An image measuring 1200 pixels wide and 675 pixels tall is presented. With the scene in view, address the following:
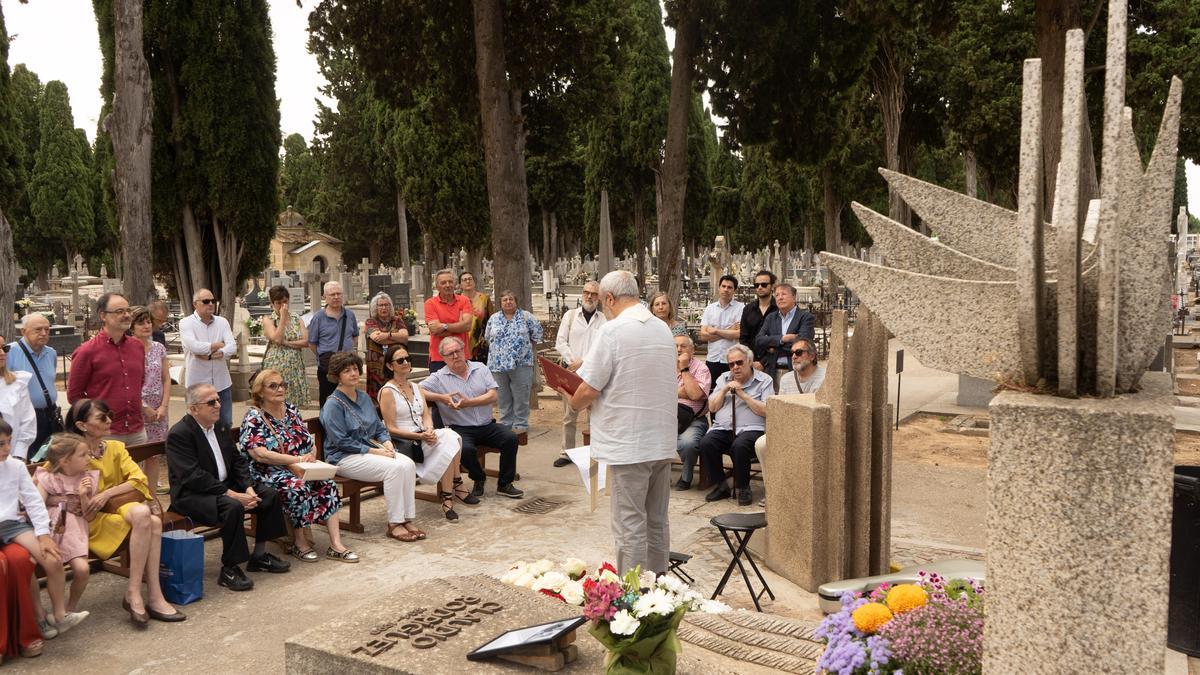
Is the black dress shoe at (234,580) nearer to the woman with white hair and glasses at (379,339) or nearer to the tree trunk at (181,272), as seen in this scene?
the woman with white hair and glasses at (379,339)

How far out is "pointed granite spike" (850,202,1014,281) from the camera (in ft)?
11.1

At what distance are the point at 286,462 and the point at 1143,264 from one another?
18.0 feet

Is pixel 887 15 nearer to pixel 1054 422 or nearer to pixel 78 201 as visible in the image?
pixel 1054 422

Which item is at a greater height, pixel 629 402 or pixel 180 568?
pixel 629 402

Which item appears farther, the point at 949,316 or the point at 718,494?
the point at 718,494

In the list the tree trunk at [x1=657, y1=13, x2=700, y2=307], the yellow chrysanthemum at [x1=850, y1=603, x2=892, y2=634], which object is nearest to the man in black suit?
the yellow chrysanthemum at [x1=850, y1=603, x2=892, y2=634]

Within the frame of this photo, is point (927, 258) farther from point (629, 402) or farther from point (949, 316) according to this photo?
point (629, 402)

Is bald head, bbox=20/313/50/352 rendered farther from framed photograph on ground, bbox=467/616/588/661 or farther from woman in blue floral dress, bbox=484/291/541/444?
framed photograph on ground, bbox=467/616/588/661

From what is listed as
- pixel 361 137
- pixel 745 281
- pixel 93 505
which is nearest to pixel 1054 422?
pixel 93 505

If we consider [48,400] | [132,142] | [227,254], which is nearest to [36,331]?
[48,400]

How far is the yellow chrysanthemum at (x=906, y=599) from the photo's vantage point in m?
3.61

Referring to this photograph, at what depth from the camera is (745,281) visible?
35.2 m

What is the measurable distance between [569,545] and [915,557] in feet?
7.97

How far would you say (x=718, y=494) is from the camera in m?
8.32
